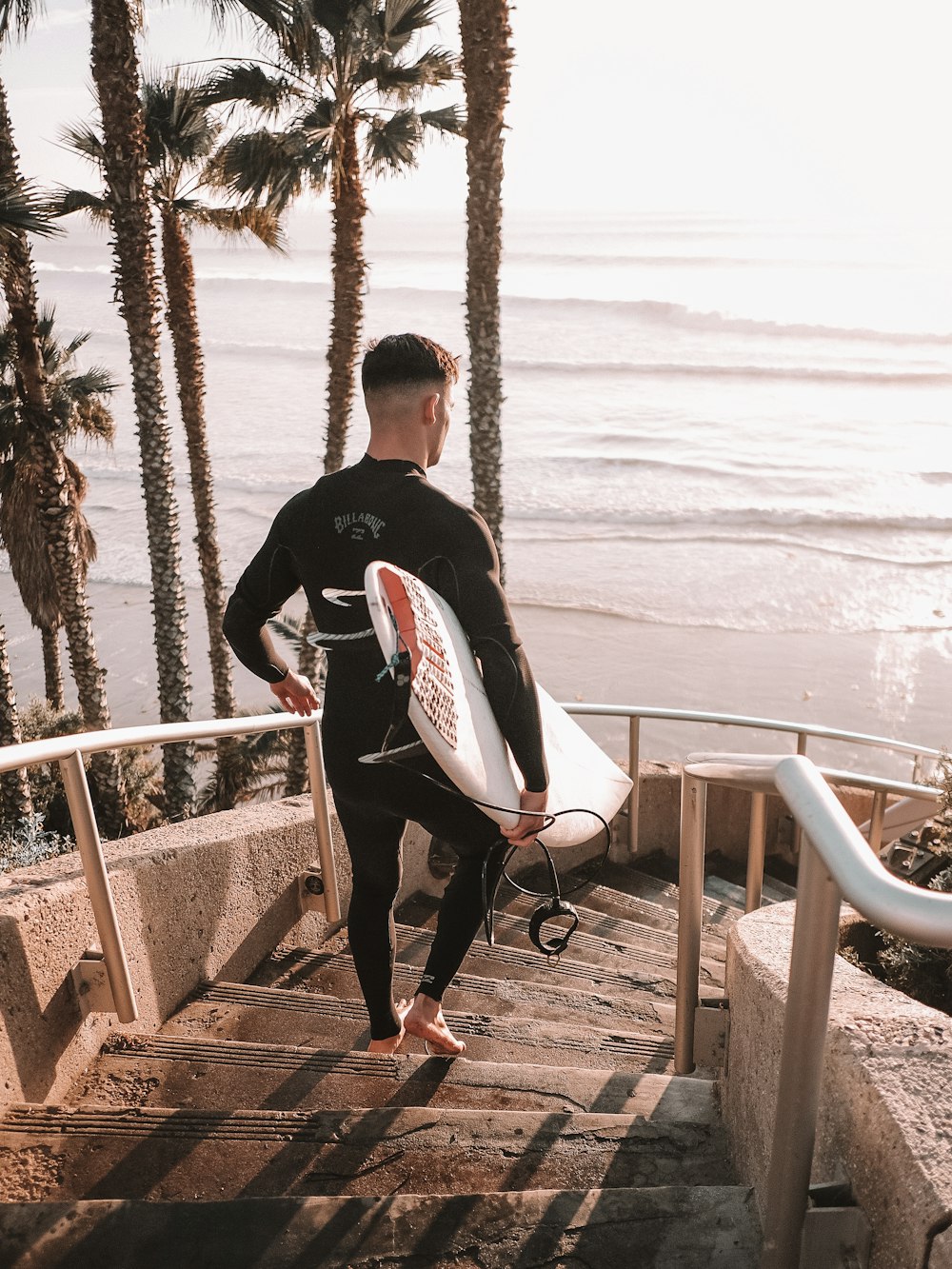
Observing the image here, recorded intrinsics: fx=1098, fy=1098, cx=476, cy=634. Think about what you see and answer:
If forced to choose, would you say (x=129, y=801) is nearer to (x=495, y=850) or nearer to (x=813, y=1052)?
(x=495, y=850)

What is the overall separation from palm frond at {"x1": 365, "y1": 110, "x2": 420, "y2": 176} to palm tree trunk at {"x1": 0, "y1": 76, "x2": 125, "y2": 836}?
4371mm

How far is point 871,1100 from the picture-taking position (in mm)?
1708

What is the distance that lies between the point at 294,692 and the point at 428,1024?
0.98 m

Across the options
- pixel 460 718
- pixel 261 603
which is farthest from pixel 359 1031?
pixel 460 718

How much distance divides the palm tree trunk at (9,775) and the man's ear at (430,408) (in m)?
10.1

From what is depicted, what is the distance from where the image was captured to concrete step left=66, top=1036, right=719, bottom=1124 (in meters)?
2.68

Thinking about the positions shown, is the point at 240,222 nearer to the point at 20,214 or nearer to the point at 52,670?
the point at 20,214

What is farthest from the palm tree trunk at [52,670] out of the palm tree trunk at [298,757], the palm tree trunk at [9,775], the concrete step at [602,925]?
the concrete step at [602,925]

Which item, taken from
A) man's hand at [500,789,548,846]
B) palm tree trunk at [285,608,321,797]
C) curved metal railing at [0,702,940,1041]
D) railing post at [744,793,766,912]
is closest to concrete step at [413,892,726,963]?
curved metal railing at [0,702,940,1041]

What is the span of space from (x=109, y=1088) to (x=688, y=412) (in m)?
31.3

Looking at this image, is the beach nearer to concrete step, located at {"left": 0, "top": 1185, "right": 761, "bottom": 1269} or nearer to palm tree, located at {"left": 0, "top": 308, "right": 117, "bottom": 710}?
palm tree, located at {"left": 0, "top": 308, "right": 117, "bottom": 710}

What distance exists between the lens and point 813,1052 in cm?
161

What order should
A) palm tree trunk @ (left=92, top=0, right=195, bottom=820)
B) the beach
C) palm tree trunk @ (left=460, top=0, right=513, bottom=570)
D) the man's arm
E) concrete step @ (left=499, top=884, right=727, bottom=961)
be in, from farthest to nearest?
1. the beach
2. palm tree trunk @ (left=92, top=0, right=195, bottom=820)
3. palm tree trunk @ (left=460, top=0, right=513, bottom=570)
4. concrete step @ (left=499, top=884, right=727, bottom=961)
5. the man's arm

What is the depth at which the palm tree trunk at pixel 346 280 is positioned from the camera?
514 inches
